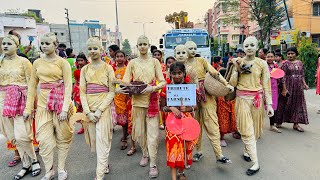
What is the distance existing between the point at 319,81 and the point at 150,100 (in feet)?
17.4

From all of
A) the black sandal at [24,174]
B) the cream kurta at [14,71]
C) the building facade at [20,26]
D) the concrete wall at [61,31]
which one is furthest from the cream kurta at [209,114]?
the concrete wall at [61,31]

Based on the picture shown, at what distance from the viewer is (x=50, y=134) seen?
11.9ft

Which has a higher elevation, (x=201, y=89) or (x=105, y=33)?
(x=105, y=33)

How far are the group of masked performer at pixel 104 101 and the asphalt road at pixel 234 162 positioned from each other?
19 cm

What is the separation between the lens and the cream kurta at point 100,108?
11.6 feet

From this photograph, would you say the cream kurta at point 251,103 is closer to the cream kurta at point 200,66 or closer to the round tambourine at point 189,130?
the cream kurta at point 200,66

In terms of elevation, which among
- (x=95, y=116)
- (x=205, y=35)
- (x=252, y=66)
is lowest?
(x=95, y=116)

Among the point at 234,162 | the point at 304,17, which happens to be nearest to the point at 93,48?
the point at 234,162

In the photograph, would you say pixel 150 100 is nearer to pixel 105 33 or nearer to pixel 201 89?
pixel 201 89

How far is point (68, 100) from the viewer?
361cm

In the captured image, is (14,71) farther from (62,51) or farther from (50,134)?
(62,51)

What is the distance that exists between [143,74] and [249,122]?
1623 mm

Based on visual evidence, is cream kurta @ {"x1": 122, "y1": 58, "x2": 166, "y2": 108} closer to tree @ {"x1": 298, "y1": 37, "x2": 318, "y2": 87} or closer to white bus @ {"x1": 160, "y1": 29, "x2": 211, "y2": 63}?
white bus @ {"x1": 160, "y1": 29, "x2": 211, "y2": 63}

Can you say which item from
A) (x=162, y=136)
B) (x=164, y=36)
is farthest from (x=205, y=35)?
(x=162, y=136)
